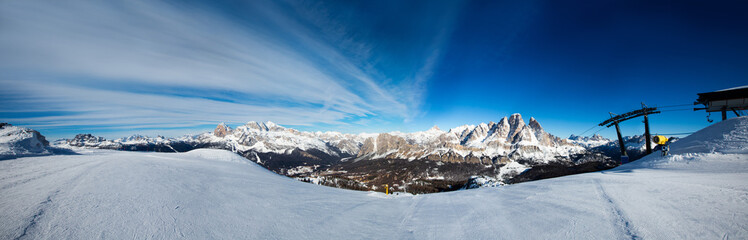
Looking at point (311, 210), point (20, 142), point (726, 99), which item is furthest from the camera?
point (726, 99)

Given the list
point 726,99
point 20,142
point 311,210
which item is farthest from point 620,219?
point 726,99

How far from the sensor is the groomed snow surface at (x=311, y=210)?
3.60 meters

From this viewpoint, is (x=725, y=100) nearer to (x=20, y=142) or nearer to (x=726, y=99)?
(x=726, y=99)

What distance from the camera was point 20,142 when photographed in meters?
7.89

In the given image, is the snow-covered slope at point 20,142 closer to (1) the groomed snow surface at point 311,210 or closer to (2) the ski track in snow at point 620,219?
(1) the groomed snow surface at point 311,210

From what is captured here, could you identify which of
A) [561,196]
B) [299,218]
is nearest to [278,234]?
[299,218]

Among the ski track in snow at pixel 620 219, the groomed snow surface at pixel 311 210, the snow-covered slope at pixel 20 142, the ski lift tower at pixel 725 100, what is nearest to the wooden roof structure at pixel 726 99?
the ski lift tower at pixel 725 100

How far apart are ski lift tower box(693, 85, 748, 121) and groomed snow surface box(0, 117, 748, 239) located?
12522mm

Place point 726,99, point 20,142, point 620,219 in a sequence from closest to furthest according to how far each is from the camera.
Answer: point 620,219 < point 20,142 < point 726,99

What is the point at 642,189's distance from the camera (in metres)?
5.27

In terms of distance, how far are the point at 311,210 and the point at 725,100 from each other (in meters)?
25.3

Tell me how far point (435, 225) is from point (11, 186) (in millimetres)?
8994

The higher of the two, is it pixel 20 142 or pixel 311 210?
pixel 20 142

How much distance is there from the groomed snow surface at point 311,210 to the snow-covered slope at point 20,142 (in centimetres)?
190
